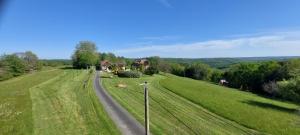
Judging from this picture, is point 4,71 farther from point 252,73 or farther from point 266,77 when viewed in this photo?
point 266,77

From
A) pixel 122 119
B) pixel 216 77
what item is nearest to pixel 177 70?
pixel 216 77

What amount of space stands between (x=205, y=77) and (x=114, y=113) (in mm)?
80807

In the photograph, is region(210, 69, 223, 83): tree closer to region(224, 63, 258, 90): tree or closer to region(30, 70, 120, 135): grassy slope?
region(224, 63, 258, 90): tree

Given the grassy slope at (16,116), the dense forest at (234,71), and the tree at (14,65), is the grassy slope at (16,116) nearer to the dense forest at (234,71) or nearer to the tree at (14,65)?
the dense forest at (234,71)

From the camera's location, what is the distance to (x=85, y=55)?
99438mm

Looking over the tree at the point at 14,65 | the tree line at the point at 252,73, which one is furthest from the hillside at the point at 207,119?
the tree at the point at 14,65

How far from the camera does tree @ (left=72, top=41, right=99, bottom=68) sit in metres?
99.4

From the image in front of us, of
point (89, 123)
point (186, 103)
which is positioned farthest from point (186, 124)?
point (186, 103)

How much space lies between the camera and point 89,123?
70.1ft

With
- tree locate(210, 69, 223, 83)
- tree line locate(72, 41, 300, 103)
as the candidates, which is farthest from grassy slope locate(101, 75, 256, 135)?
tree locate(210, 69, 223, 83)

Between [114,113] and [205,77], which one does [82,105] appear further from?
[205,77]

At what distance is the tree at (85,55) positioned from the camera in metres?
99.4

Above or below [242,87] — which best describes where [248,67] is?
above

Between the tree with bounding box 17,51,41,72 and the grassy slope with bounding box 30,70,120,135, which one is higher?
the tree with bounding box 17,51,41,72
